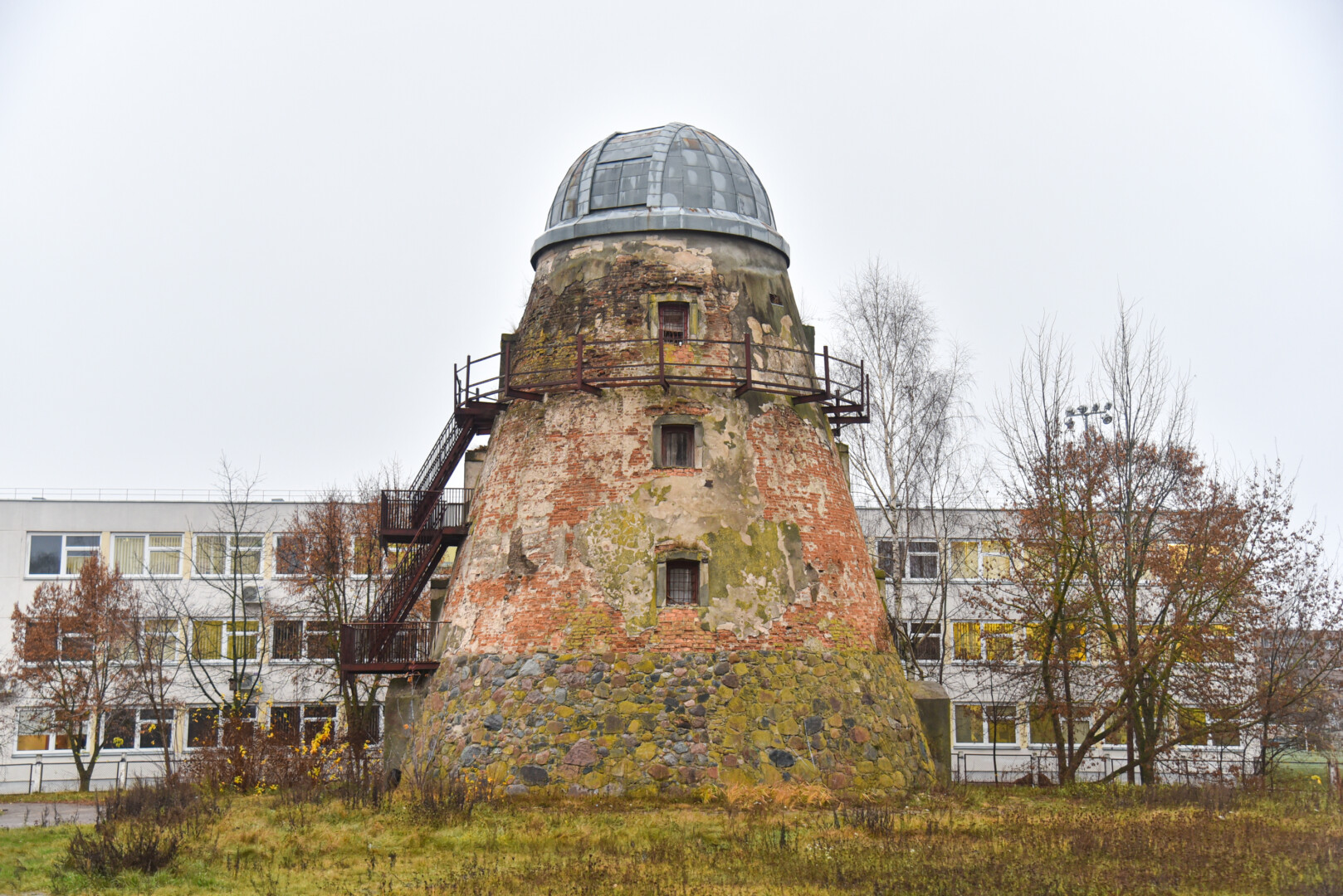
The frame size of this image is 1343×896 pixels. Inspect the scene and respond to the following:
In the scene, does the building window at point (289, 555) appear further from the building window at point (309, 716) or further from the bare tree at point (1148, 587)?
the bare tree at point (1148, 587)

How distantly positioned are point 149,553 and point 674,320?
22.3m

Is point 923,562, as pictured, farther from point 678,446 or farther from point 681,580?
point 681,580

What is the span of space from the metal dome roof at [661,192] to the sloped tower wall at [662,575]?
10.2 inches

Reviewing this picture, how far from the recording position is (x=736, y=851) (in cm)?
1337

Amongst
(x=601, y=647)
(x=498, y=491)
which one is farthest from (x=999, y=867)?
(x=498, y=491)

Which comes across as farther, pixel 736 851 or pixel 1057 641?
pixel 1057 641

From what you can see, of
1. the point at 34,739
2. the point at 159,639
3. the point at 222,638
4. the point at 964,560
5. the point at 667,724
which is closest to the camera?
the point at 667,724

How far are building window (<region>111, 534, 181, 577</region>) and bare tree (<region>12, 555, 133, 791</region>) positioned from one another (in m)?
4.31

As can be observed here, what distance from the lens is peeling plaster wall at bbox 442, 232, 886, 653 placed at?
18891 mm

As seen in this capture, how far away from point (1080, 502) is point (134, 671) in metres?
23.4

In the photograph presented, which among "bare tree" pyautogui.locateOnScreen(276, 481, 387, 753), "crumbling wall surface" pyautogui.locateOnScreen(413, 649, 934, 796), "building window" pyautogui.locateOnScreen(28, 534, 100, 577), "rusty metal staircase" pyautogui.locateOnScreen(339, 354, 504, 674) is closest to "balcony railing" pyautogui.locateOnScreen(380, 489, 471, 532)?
"rusty metal staircase" pyautogui.locateOnScreen(339, 354, 504, 674)

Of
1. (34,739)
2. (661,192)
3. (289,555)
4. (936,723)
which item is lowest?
(34,739)

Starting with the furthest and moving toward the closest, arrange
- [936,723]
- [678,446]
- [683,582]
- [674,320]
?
1. [936,723]
2. [674,320]
3. [678,446]
4. [683,582]

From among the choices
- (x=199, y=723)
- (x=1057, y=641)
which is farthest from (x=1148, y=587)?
(x=199, y=723)
